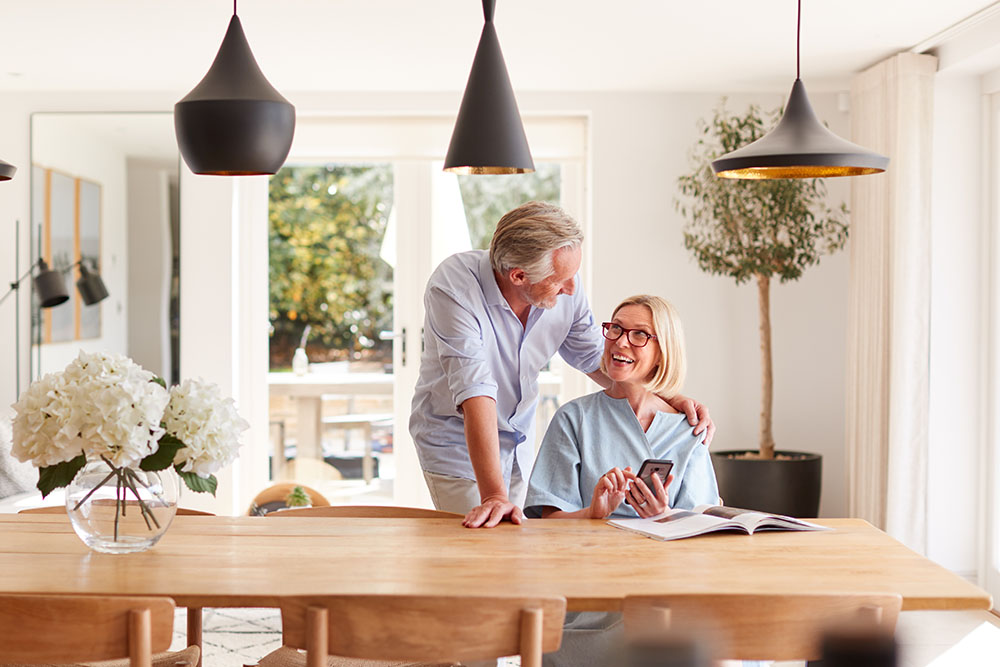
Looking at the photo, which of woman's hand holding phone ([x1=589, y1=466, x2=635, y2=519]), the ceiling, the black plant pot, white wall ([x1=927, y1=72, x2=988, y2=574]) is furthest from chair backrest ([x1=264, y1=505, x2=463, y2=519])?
white wall ([x1=927, y1=72, x2=988, y2=574])

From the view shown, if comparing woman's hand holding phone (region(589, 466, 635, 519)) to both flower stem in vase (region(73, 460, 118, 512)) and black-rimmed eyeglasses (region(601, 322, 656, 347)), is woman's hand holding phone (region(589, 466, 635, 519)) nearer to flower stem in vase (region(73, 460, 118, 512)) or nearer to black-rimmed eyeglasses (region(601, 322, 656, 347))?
black-rimmed eyeglasses (region(601, 322, 656, 347))

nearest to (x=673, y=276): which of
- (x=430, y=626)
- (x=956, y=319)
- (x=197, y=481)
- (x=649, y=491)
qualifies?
(x=956, y=319)

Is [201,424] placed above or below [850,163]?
below

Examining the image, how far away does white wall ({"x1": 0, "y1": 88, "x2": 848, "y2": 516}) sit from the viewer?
570 cm

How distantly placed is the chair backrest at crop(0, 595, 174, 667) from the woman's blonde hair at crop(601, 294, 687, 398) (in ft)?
4.71

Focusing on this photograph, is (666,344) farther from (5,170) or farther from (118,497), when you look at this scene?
(5,170)

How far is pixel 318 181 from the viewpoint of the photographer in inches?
243

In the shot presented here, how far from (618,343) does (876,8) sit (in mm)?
2210

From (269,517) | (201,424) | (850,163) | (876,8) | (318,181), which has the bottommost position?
(269,517)

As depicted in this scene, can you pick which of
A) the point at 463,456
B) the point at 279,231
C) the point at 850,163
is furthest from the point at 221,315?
the point at 850,163

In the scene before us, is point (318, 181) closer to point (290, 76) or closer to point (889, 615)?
point (290, 76)

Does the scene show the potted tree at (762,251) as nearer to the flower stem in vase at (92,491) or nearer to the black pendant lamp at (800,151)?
the black pendant lamp at (800,151)

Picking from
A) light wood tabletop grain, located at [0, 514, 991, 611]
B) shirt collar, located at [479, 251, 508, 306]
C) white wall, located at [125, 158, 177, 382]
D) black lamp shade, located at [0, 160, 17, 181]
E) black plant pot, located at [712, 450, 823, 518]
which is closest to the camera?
light wood tabletop grain, located at [0, 514, 991, 611]

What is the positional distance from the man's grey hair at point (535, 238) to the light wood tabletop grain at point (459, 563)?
64 cm
